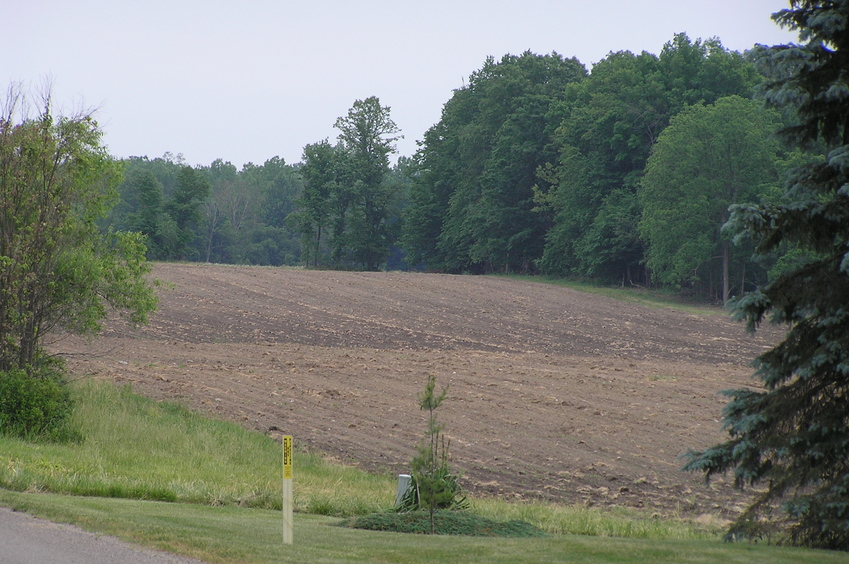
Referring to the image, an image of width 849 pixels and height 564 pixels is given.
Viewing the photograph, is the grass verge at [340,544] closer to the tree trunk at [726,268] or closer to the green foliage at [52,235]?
the green foliage at [52,235]

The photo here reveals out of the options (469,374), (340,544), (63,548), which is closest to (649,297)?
(469,374)

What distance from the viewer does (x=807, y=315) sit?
9055 millimetres

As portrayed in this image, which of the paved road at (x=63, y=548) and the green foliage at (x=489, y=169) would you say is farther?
the green foliage at (x=489, y=169)

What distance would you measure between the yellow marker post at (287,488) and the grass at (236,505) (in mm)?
180

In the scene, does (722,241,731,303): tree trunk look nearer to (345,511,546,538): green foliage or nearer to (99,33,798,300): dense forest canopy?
(99,33,798,300): dense forest canopy

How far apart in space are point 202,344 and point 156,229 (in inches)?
2208

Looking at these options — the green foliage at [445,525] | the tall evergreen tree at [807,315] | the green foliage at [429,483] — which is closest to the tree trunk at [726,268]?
the green foliage at [429,483]

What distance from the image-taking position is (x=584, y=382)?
25812mm

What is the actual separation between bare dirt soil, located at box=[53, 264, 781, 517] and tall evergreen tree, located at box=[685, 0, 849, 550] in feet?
16.7

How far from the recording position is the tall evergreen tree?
8484 millimetres

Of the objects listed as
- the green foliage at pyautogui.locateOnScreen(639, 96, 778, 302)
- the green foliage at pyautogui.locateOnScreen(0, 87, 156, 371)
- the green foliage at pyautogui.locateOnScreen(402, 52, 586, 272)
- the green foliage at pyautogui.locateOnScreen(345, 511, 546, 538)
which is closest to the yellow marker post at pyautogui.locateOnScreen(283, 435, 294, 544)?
the green foliage at pyautogui.locateOnScreen(345, 511, 546, 538)

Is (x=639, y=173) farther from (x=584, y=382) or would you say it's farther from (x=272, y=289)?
(x=584, y=382)

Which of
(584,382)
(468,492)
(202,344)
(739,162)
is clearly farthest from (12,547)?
(739,162)

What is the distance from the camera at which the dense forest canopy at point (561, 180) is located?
162 feet
